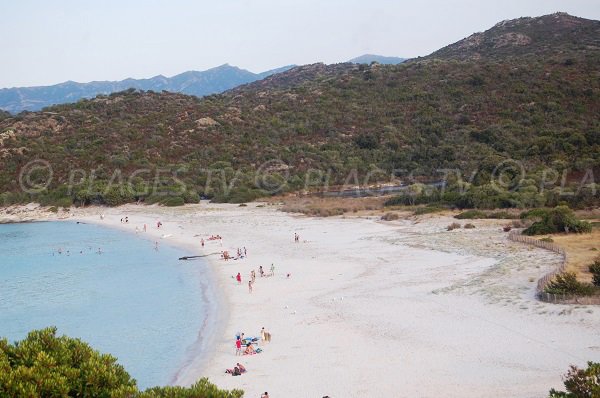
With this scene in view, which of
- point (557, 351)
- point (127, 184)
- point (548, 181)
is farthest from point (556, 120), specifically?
point (557, 351)

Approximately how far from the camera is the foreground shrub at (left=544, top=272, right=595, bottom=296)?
17731 millimetres

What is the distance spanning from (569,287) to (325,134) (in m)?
65.0

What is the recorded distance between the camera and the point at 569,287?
59.1ft

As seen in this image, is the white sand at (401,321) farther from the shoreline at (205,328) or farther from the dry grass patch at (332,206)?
the dry grass patch at (332,206)

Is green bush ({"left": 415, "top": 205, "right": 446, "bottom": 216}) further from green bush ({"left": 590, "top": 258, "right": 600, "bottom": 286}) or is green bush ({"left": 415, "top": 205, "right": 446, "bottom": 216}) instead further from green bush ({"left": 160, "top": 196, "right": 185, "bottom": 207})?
green bush ({"left": 160, "top": 196, "right": 185, "bottom": 207})

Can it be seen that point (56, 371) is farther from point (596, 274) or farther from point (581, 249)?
point (581, 249)

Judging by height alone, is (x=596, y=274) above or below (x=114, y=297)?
above

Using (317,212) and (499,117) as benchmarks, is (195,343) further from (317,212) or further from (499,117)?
(499,117)

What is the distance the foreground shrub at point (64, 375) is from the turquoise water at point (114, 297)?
586cm

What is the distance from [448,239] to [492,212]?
29.6ft

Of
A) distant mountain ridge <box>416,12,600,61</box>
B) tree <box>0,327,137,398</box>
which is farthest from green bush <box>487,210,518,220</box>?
distant mountain ridge <box>416,12,600,61</box>

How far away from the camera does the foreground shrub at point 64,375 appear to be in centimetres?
823

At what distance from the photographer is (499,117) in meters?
74.6

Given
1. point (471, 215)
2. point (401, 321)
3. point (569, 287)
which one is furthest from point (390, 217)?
point (401, 321)
